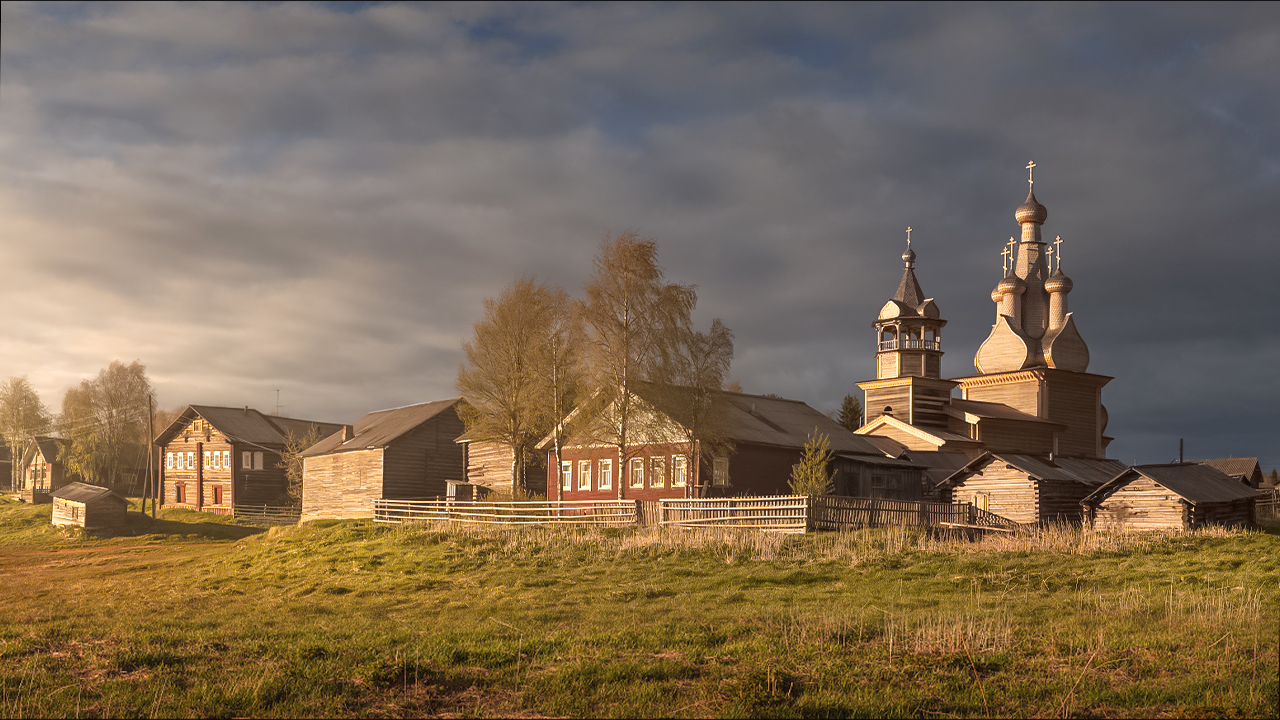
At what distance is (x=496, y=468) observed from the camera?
53.8 m

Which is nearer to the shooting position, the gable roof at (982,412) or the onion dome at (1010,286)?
the gable roof at (982,412)

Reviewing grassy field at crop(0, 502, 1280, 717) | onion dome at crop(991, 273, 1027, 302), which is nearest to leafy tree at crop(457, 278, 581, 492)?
grassy field at crop(0, 502, 1280, 717)

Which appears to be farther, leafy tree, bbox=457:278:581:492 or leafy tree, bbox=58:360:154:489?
leafy tree, bbox=58:360:154:489

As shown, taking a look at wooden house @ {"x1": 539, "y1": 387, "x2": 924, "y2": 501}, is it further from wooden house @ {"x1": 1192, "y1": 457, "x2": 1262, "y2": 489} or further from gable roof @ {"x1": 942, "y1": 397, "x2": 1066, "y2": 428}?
wooden house @ {"x1": 1192, "y1": 457, "x2": 1262, "y2": 489}

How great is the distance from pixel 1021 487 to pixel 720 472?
13463 millimetres

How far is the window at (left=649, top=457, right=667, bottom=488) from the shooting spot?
4118 centimetres

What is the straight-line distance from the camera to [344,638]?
13969 millimetres

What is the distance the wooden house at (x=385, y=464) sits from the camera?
5500 centimetres

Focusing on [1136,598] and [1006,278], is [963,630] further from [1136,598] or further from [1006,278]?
[1006,278]

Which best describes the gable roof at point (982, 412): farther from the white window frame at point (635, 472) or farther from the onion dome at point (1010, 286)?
the white window frame at point (635, 472)

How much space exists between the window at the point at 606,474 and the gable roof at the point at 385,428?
544 inches

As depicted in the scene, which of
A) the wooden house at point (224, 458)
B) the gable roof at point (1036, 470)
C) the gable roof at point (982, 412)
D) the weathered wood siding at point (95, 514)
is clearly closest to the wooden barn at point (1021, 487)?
the gable roof at point (1036, 470)

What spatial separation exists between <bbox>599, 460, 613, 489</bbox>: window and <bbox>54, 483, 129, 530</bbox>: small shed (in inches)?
1028

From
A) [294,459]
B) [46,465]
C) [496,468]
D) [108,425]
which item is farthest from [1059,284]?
[46,465]
